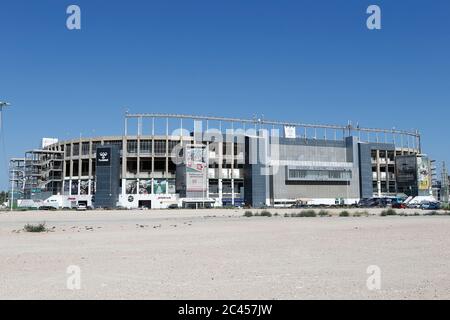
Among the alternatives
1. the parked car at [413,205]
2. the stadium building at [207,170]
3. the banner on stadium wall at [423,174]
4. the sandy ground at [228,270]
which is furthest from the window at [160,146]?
the sandy ground at [228,270]

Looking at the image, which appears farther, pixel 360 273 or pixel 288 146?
pixel 288 146

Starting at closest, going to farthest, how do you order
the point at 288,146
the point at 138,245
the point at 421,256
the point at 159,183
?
the point at 421,256 → the point at 138,245 → the point at 159,183 → the point at 288,146

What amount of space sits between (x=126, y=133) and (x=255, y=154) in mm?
35115

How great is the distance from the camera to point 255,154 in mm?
134625

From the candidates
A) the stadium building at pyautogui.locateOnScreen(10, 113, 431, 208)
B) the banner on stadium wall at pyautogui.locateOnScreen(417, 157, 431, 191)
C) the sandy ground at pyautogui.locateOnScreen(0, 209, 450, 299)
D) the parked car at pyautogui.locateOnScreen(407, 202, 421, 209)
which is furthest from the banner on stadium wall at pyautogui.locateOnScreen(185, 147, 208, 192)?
the sandy ground at pyautogui.locateOnScreen(0, 209, 450, 299)

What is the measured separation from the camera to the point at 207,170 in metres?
127

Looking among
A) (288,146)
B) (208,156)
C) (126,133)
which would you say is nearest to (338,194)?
(288,146)

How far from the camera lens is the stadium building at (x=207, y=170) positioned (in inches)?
4958

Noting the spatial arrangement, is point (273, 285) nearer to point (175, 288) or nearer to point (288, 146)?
point (175, 288)

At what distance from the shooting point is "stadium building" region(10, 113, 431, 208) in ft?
413

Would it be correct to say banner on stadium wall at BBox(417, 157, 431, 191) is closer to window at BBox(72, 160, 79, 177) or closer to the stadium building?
the stadium building

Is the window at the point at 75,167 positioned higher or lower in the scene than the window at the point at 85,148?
lower

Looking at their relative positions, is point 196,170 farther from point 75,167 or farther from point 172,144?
point 75,167

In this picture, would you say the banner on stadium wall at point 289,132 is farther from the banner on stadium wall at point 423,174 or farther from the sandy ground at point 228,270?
the sandy ground at point 228,270
